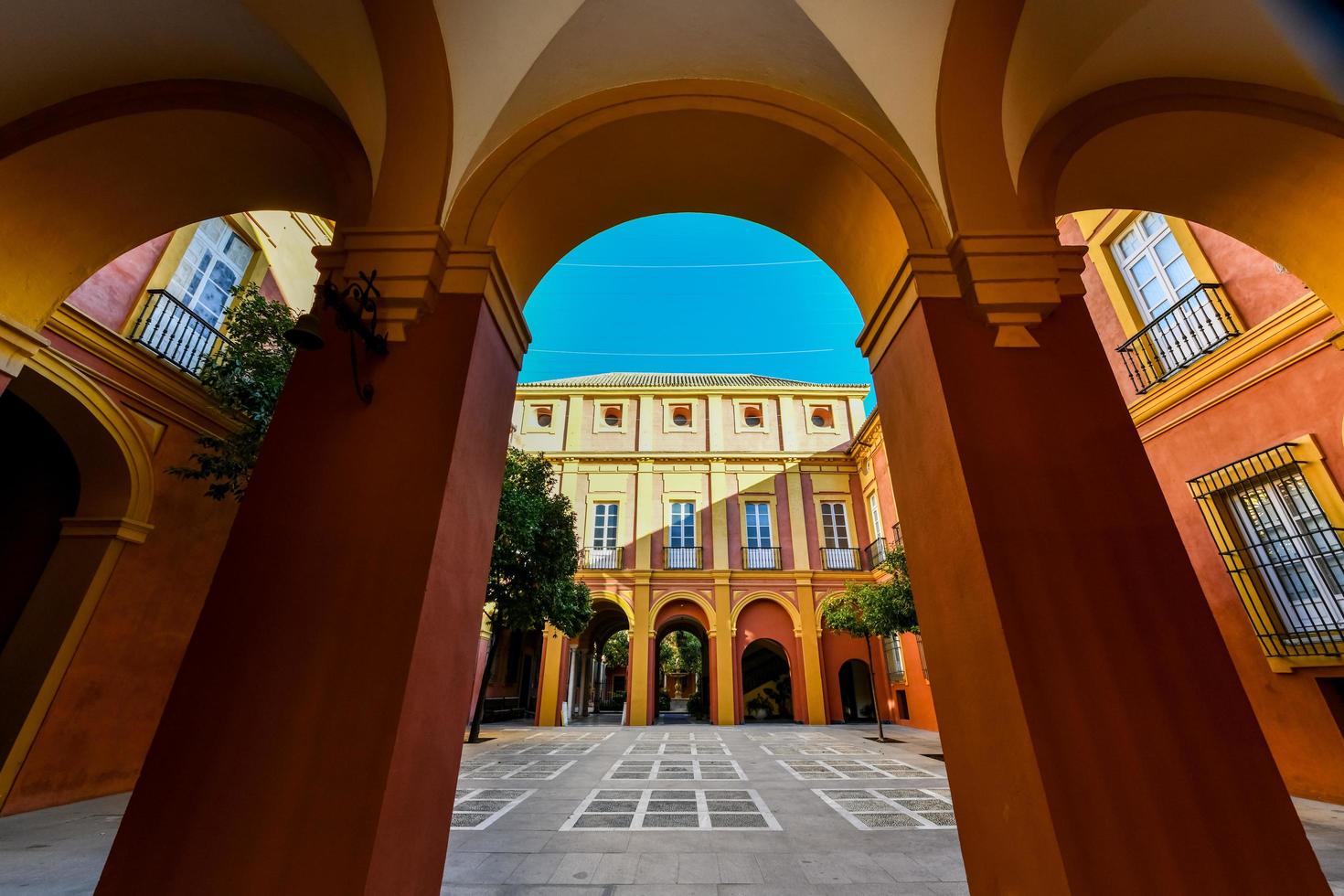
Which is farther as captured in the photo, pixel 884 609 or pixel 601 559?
pixel 601 559

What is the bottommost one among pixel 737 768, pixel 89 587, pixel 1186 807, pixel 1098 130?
pixel 737 768

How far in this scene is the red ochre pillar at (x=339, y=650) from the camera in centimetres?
184

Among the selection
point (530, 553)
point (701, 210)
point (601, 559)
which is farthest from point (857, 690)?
point (701, 210)

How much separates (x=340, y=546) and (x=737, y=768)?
22.4 ft

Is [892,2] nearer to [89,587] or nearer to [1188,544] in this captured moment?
[1188,544]

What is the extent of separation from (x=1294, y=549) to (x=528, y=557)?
36.2 ft

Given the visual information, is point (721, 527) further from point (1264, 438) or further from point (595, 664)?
point (595, 664)

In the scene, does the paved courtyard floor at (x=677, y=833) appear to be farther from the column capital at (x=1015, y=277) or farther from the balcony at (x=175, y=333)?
the balcony at (x=175, y=333)

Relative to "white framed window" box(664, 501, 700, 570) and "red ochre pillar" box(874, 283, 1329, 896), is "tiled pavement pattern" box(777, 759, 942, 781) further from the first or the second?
"white framed window" box(664, 501, 700, 570)

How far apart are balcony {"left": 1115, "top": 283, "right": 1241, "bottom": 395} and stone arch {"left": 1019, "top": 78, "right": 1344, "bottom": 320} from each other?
2.92 metres

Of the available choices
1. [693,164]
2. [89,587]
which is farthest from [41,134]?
[89,587]

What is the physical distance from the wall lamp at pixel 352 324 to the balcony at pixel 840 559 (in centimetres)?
1655

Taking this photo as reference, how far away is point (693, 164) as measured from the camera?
3719 mm

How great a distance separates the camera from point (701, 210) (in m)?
4.16
